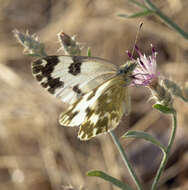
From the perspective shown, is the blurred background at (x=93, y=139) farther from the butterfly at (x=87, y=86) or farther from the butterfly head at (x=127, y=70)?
the butterfly head at (x=127, y=70)

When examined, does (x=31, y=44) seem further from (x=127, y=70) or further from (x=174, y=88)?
(x=174, y=88)

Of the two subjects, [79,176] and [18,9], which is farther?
[18,9]

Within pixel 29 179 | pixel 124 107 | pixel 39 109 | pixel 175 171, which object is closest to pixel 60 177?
pixel 29 179

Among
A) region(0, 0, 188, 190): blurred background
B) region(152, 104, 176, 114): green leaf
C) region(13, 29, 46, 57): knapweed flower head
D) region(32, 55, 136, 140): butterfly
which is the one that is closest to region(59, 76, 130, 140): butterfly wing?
region(32, 55, 136, 140): butterfly

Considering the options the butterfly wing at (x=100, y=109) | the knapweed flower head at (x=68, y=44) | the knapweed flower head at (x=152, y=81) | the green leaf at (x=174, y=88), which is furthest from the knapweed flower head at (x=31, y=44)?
the green leaf at (x=174, y=88)

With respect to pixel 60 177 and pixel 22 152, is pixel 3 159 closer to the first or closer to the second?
pixel 22 152

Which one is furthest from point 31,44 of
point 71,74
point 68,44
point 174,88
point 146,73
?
point 174,88

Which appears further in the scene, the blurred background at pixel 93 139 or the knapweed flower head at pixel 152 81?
the blurred background at pixel 93 139
